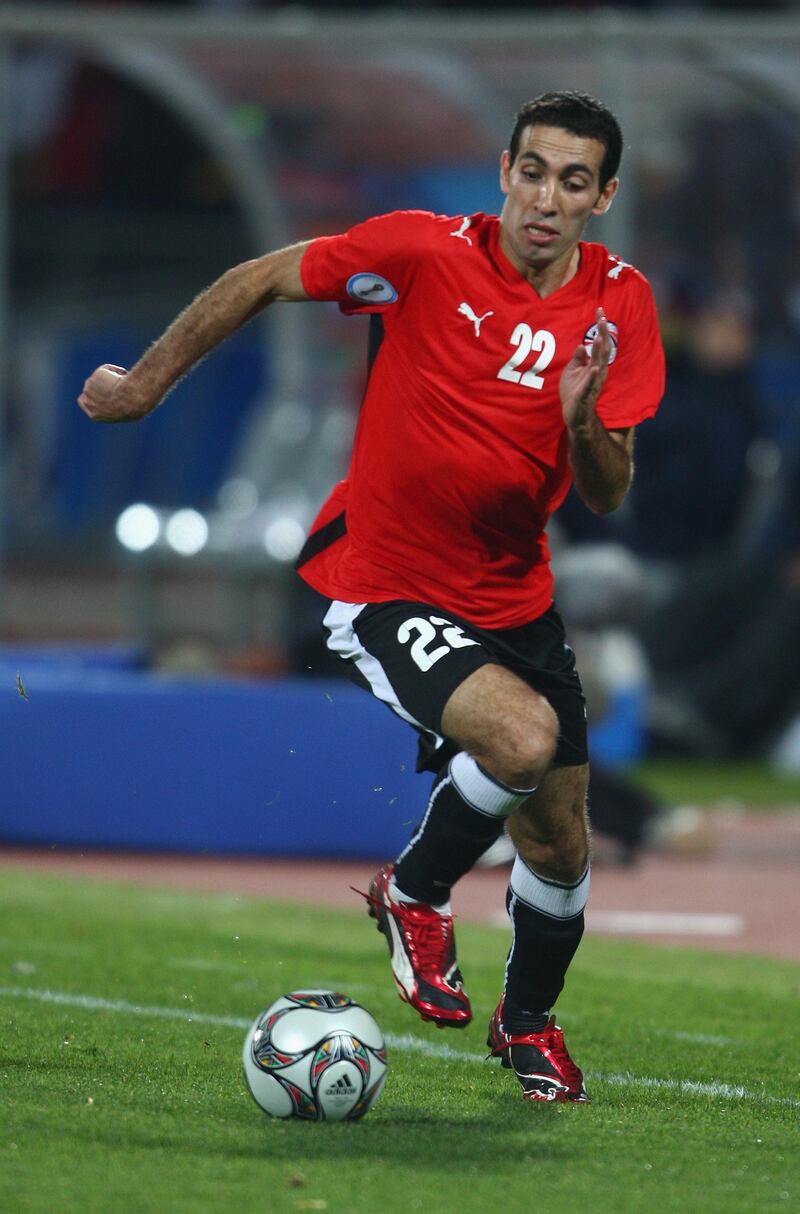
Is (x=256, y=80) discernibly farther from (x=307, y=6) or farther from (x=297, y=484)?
(x=307, y=6)

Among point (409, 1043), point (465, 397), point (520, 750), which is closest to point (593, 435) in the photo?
point (465, 397)

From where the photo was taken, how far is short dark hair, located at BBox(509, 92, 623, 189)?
212 inches

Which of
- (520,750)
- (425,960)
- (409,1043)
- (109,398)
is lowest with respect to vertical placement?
(409,1043)

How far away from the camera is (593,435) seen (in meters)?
5.09

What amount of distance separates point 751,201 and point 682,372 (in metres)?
1.53

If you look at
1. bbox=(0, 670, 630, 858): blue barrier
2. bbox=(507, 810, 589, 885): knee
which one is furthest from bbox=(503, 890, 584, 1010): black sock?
bbox=(0, 670, 630, 858): blue barrier

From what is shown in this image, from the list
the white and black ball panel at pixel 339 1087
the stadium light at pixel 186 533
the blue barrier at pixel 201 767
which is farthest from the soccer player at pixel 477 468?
the stadium light at pixel 186 533

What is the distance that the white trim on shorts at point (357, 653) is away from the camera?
5.36 meters

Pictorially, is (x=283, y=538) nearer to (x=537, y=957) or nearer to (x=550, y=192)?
(x=537, y=957)

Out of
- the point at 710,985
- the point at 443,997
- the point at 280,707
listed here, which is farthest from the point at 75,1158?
the point at 280,707

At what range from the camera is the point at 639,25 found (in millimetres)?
16281

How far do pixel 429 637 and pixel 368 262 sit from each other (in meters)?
0.95

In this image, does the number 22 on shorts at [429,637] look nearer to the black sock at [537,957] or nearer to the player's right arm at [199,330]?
the black sock at [537,957]

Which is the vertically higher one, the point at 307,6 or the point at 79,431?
the point at 307,6
